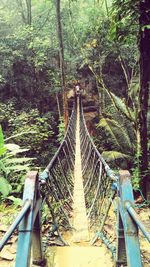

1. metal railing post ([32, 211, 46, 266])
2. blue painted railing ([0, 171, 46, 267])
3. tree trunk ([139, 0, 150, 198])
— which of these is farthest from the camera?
tree trunk ([139, 0, 150, 198])

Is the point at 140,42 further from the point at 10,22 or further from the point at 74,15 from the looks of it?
the point at 74,15

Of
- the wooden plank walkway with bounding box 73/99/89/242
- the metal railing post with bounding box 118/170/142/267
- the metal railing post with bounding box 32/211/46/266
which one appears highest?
the metal railing post with bounding box 118/170/142/267

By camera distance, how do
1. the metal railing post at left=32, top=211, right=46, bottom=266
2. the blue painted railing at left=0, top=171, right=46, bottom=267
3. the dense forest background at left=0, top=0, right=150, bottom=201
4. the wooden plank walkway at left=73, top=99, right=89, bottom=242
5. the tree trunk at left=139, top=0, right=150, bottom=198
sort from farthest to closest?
1. the dense forest background at left=0, top=0, right=150, bottom=201
2. the tree trunk at left=139, top=0, right=150, bottom=198
3. the wooden plank walkway at left=73, top=99, right=89, bottom=242
4. the metal railing post at left=32, top=211, right=46, bottom=266
5. the blue painted railing at left=0, top=171, right=46, bottom=267

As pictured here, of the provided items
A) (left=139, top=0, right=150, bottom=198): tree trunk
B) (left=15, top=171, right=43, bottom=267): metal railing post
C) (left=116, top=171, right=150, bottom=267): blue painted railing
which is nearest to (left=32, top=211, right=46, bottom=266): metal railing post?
(left=15, top=171, right=43, bottom=267): metal railing post

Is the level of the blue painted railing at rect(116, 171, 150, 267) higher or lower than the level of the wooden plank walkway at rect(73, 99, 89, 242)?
higher

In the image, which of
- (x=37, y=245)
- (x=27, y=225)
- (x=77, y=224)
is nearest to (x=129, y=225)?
(x=27, y=225)

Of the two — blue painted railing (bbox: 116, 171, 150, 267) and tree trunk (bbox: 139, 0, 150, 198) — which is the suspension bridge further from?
tree trunk (bbox: 139, 0, 150, 198)

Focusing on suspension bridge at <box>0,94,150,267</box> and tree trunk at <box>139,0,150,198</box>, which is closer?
suspension bridge at <box>0,94,150,267</box>

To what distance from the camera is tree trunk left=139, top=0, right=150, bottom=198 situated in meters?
3.41

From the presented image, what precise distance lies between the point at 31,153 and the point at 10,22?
492 cm

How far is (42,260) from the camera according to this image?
5.18 feet

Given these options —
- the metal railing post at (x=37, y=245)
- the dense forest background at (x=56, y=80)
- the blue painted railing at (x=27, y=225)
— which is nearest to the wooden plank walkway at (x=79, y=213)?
the metal railing post at (x=37, y=245)

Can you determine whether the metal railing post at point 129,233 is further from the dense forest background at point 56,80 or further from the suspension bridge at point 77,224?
the dense forest background at point 56,80

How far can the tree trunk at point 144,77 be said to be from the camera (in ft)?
11.2
